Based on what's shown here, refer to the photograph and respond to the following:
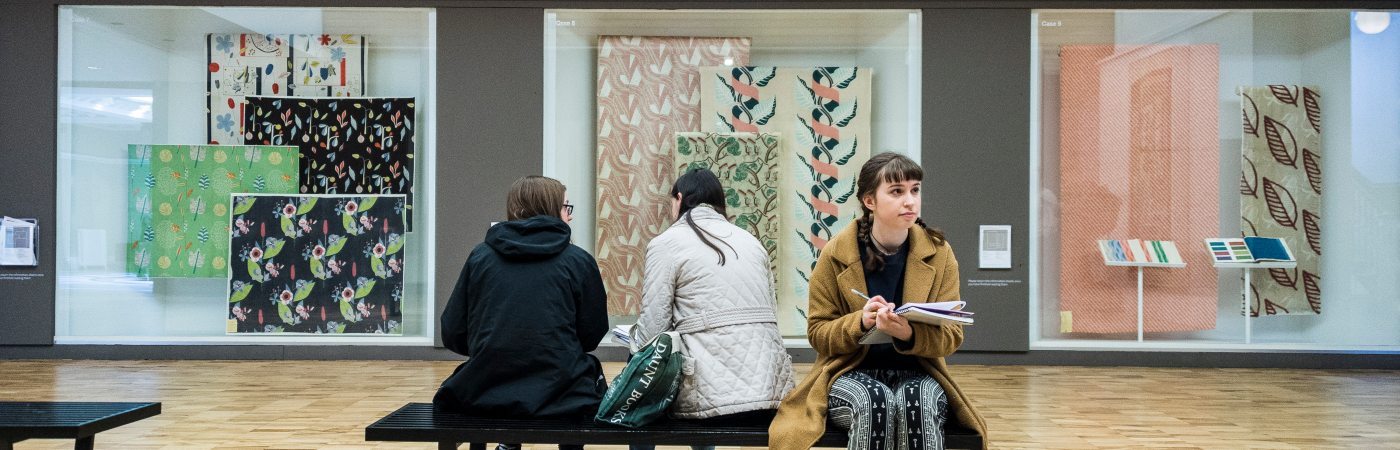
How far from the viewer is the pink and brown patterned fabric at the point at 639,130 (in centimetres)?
712

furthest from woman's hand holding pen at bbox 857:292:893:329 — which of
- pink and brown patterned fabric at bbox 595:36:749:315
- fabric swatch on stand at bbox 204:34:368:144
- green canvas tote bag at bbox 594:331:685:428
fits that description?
fabric swatch on stand at bbox 204:34:368:144

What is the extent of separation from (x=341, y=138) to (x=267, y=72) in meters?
0.79

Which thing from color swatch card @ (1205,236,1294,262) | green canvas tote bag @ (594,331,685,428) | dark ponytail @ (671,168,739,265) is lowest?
green canvas tote bag @ (594,331,685,428)

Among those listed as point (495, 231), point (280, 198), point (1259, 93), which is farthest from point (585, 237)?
point (1259, 93)

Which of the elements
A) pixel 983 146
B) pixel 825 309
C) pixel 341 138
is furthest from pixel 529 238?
pixel 983 146

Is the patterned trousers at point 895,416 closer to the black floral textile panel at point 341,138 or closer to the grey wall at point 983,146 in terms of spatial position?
the grey wall at point 983,146

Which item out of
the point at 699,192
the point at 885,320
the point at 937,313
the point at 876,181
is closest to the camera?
the point at 937,313

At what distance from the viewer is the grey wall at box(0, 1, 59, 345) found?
7.05 m

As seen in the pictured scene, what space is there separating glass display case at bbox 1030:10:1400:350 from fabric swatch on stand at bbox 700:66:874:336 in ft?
4.68

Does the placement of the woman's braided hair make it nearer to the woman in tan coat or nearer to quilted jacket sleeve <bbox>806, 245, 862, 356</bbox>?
the woman in tan coat

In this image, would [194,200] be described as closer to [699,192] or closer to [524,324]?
[524,324]

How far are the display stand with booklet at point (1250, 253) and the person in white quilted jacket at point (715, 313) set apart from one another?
214 inches

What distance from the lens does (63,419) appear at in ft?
8.64

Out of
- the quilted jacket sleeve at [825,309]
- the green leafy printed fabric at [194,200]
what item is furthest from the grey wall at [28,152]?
the quilted jacket sleeve at [825,309]
